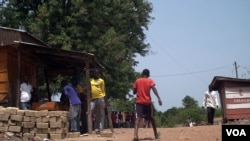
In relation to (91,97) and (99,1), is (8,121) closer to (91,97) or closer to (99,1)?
(91,97)

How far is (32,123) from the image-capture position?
1072 cm

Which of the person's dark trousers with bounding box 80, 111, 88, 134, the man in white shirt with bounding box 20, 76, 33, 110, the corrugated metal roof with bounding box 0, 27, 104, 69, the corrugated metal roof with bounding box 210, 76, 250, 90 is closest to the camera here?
the corrugated metal roof with bounding box 0, 27, 104, 69

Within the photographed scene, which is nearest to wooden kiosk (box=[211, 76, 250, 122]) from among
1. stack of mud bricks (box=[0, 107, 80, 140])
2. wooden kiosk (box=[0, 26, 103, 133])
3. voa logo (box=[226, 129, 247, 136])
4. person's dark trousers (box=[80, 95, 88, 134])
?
wooden kiosk (box=[0, 26, 103, 133])

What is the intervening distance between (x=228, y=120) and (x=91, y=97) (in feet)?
22.2

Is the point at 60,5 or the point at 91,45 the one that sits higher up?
the point at 60,5

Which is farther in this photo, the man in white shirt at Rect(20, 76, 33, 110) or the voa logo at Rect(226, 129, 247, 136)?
the man in white shirt at Rect(20, 76, 33, 110)

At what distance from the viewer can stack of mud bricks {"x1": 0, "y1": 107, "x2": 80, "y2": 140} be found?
10602 millimetres

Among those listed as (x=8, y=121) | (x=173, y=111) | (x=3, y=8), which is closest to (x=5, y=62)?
(x=8, y=121)

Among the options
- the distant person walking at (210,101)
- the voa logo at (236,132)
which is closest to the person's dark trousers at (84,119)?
the distant person walking at (210,101)

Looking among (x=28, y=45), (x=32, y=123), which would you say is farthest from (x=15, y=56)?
(x=32, y=123)

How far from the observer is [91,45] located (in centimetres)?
2311

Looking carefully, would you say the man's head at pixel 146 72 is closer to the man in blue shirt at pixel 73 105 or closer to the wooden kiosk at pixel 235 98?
the man in blue shirt at pixel 73 105

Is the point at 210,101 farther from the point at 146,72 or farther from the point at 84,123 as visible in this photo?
the point at 146,72

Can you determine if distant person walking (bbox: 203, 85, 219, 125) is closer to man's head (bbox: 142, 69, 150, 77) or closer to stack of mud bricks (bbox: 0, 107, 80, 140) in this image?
man's head (bbox: 142, 69, 150, 77)
